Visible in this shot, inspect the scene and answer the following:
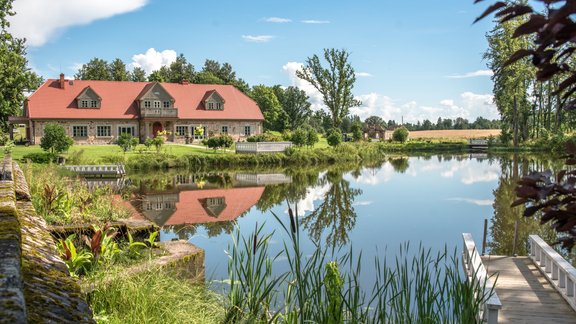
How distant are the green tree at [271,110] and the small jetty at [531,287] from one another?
5242cm

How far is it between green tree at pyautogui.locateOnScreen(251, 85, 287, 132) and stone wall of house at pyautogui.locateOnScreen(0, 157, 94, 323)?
5741 cm

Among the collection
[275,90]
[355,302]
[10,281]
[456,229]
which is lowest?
[456,229]

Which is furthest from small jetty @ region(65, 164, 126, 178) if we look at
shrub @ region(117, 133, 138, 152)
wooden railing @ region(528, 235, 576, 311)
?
wooden railing @ region(528, 235, 576, 311)

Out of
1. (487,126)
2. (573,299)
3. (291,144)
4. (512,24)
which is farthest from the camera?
(487,126)

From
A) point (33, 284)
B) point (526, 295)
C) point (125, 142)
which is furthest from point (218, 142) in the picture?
point (33, 284)

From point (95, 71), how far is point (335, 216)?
5094 cm

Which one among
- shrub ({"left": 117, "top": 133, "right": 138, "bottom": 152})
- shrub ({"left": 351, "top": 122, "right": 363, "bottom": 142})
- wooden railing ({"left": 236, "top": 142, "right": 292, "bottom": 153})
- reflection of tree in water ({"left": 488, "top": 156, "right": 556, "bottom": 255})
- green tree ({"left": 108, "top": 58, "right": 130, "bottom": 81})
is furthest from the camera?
green tree ({"left": 108, "top": 58, "right": 130, "bottom": 81})

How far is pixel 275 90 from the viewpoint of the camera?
6988 cm

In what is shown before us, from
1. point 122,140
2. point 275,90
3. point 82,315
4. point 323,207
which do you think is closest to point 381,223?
point 323,207

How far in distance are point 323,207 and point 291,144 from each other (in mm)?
Answer: 19075

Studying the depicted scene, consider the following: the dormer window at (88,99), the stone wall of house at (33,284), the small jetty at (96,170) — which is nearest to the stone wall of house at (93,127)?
the dormer window at (88,99)

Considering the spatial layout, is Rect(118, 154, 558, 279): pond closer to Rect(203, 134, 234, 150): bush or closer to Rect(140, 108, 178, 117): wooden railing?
Rect(203, 134, 234, 150): bush

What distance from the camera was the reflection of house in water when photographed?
13859 millimetres

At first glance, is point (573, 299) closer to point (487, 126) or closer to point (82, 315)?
point (82, 315)
